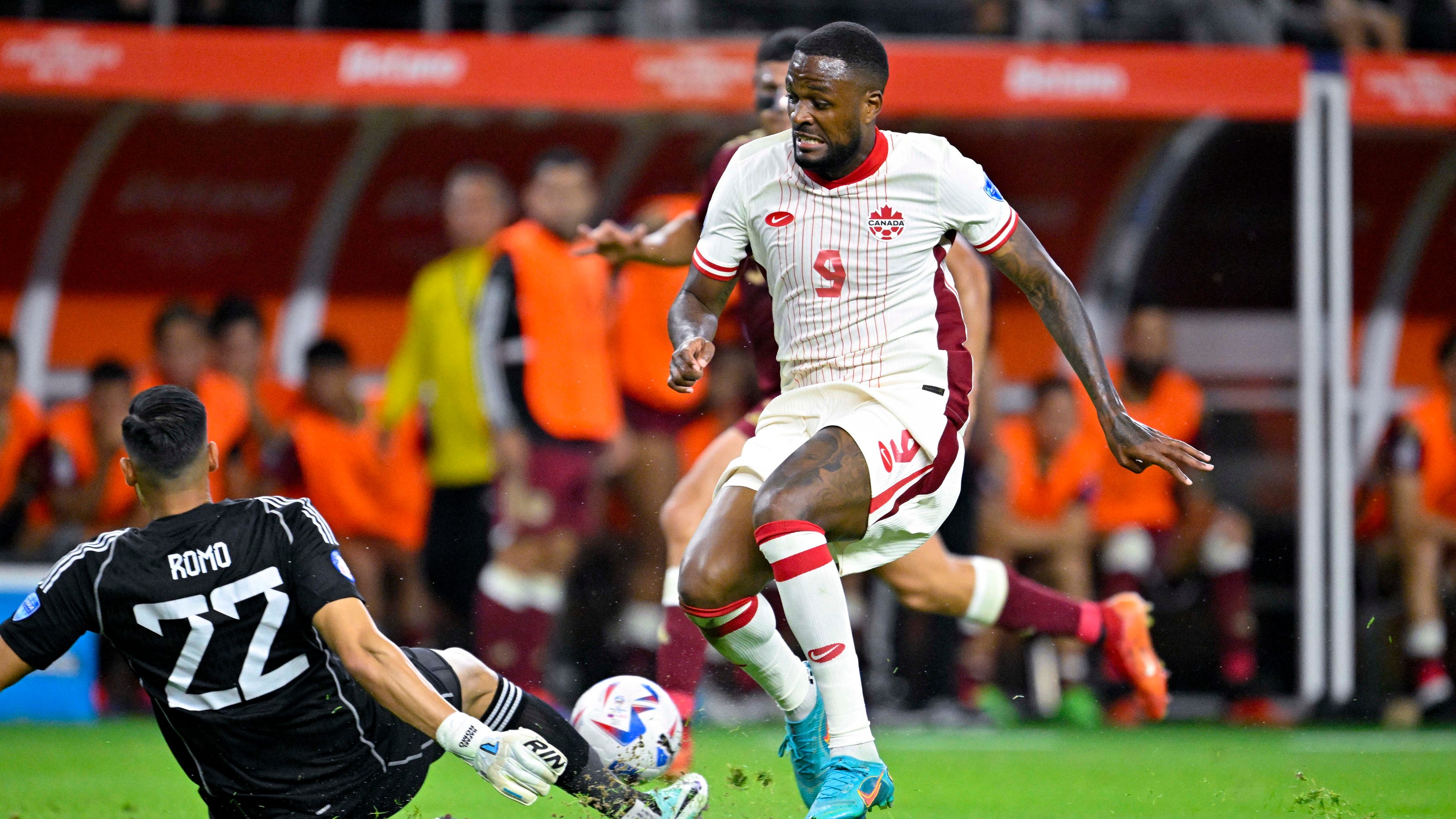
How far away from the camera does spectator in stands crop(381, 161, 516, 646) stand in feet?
27.0

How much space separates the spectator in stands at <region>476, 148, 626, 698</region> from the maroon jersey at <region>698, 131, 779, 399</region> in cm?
224

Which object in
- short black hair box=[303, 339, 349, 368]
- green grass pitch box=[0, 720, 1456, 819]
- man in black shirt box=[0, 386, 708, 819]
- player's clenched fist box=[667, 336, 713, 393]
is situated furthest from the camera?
short black hair box=[303, 339, 349, 368]

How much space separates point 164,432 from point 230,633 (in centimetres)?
45

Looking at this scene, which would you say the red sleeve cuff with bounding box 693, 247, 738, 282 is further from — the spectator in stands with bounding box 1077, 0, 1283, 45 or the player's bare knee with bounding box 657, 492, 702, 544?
the spectator in stands with bounding box 1077, 0, 1283, 45

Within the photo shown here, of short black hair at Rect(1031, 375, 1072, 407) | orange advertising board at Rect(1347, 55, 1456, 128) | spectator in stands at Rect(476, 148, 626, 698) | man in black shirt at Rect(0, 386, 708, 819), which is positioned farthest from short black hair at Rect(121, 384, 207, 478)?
orange advertising board at Rect(1347, 55, 1456, 128)

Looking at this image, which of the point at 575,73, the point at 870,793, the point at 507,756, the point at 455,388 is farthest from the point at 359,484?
the point at 507,756

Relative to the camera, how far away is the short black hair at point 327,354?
8.45m

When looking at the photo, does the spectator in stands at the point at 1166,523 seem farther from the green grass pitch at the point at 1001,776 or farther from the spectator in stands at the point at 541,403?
the spectator in stands at the point at 541,403

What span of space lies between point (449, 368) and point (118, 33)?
2.16 metres

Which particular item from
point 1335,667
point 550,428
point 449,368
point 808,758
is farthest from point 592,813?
point 1335,667

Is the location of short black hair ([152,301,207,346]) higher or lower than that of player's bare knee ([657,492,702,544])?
higher

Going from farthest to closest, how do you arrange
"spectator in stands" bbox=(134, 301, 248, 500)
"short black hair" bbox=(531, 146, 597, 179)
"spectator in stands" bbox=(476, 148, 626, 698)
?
"spectator in stands" bbox=(134, 301, 248, 500), "short black hair" bbox=(531, 146, 597, 179), "spectator in stands" bbox=(476, 148, 626, 698)

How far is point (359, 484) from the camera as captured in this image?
28.3 feet

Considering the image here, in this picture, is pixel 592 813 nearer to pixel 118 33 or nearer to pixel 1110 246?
pixel 118 33
